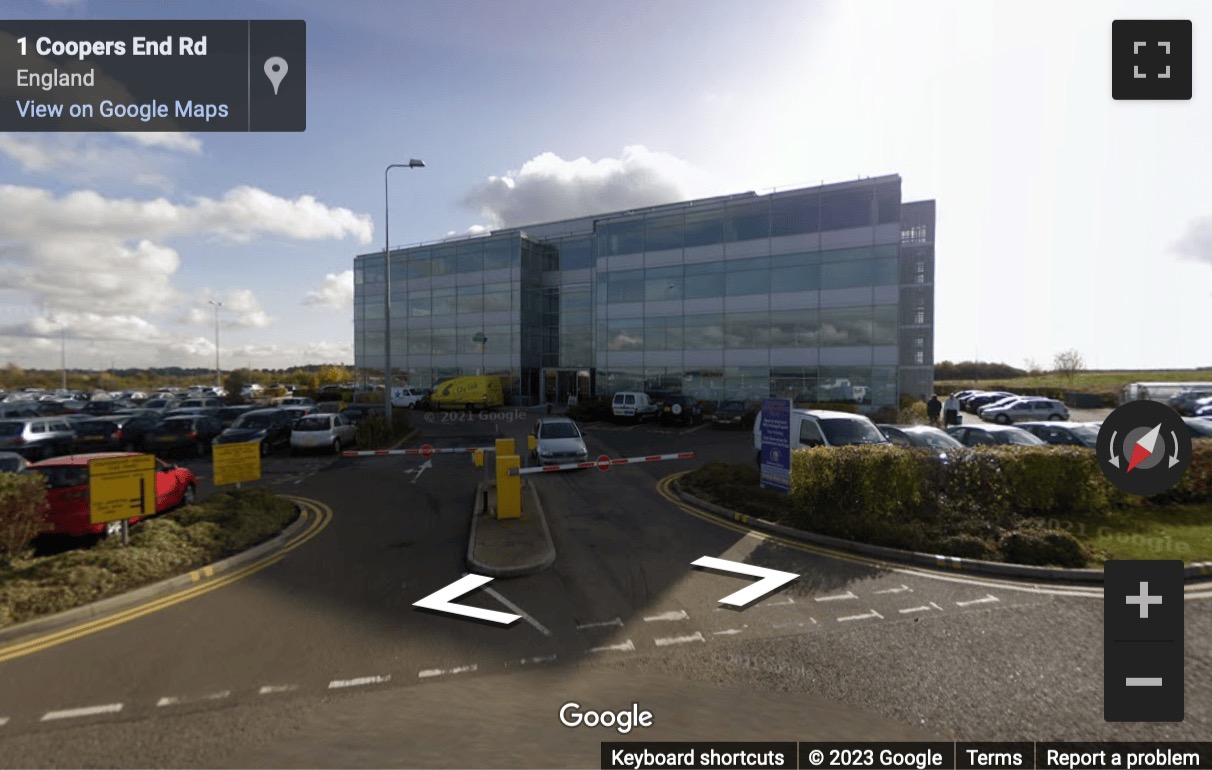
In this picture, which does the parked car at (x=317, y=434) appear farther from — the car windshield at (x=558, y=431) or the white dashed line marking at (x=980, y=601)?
the white dashed line marking at (x=980, y=601)

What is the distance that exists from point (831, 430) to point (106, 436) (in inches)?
1001

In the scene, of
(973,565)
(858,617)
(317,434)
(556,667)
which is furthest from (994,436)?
A: (317,434)

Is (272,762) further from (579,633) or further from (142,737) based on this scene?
(579,633)

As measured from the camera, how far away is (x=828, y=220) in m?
31.1

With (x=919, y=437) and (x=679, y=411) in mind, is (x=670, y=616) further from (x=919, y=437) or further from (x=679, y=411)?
(x=679, y=411)

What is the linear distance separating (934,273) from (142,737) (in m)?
44.9

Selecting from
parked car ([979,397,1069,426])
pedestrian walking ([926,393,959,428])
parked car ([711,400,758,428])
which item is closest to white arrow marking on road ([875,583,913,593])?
parked car ([711,400,758,428])

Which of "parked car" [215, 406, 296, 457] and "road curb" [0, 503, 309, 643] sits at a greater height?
"parked car" [215, 406, 296, 457]

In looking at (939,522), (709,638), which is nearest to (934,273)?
(939,522)

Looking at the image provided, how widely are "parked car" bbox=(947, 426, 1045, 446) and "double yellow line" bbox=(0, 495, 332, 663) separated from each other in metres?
15.7

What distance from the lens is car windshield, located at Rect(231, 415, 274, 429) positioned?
64.9 feet

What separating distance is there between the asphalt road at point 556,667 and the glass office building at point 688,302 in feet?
84.8

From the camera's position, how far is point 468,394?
123 ft

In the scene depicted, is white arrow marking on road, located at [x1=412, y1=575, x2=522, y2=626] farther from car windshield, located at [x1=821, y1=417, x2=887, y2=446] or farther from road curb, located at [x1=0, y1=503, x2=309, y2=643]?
car windshield, located at [x1=821, y1=417, x2=887, y2=446]
